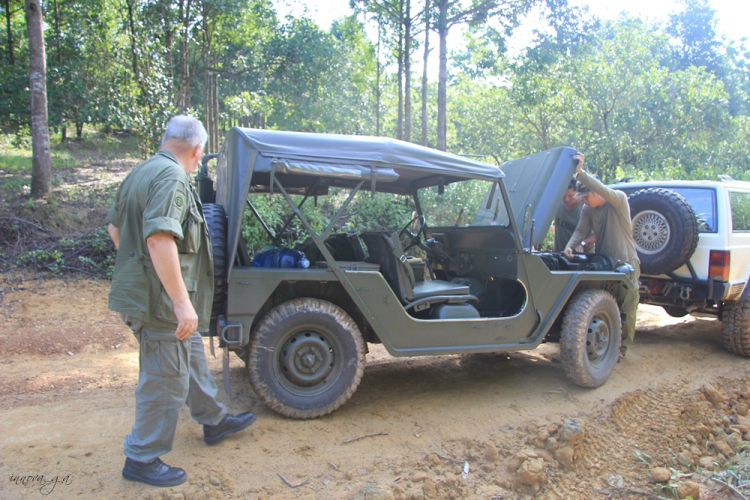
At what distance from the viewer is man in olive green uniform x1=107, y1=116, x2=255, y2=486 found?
2617 millimetres

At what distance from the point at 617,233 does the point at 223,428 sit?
405 centimetres

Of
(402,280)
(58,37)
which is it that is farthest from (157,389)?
(58,37)

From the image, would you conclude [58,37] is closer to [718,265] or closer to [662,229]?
[662,229]

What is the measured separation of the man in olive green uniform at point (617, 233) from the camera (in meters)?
4.84

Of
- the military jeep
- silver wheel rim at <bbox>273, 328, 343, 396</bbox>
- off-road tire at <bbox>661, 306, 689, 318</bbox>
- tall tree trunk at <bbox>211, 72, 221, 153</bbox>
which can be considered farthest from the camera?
tall tree trunk at <bbox>211, 72, 221, 153</bbox>

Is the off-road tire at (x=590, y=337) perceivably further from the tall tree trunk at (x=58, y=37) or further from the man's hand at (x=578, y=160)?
the tall tree trunk at (x=58, y=37)

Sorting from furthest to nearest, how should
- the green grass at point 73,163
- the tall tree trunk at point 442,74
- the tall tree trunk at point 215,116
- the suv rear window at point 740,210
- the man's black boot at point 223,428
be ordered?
the tall tree trunk at point 215,116, the tall tree trunk at point 442,74, the green grass at point 73,163, the suv rear window at point 740,210, the man's black boot at point 223,428

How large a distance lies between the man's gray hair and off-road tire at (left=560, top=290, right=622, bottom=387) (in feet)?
11.2

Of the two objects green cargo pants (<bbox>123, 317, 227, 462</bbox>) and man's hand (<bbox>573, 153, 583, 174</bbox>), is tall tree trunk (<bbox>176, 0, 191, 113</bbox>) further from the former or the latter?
green cargo pants (<bbox>123, 317, 227, 462</bbox>)

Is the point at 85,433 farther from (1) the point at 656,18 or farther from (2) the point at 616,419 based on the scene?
(1) the point at 656,18

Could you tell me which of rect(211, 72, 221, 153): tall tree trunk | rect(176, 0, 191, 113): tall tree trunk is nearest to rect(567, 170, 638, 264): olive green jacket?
rect(176, 0, 191, 113): tall tree trunk

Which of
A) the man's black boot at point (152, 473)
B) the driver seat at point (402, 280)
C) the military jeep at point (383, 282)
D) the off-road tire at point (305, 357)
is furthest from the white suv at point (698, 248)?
the man's black boot at point (152, 473)

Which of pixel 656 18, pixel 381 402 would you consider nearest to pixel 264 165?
pixel 381 402

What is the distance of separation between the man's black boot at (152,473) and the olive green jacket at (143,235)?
0.78 meters
